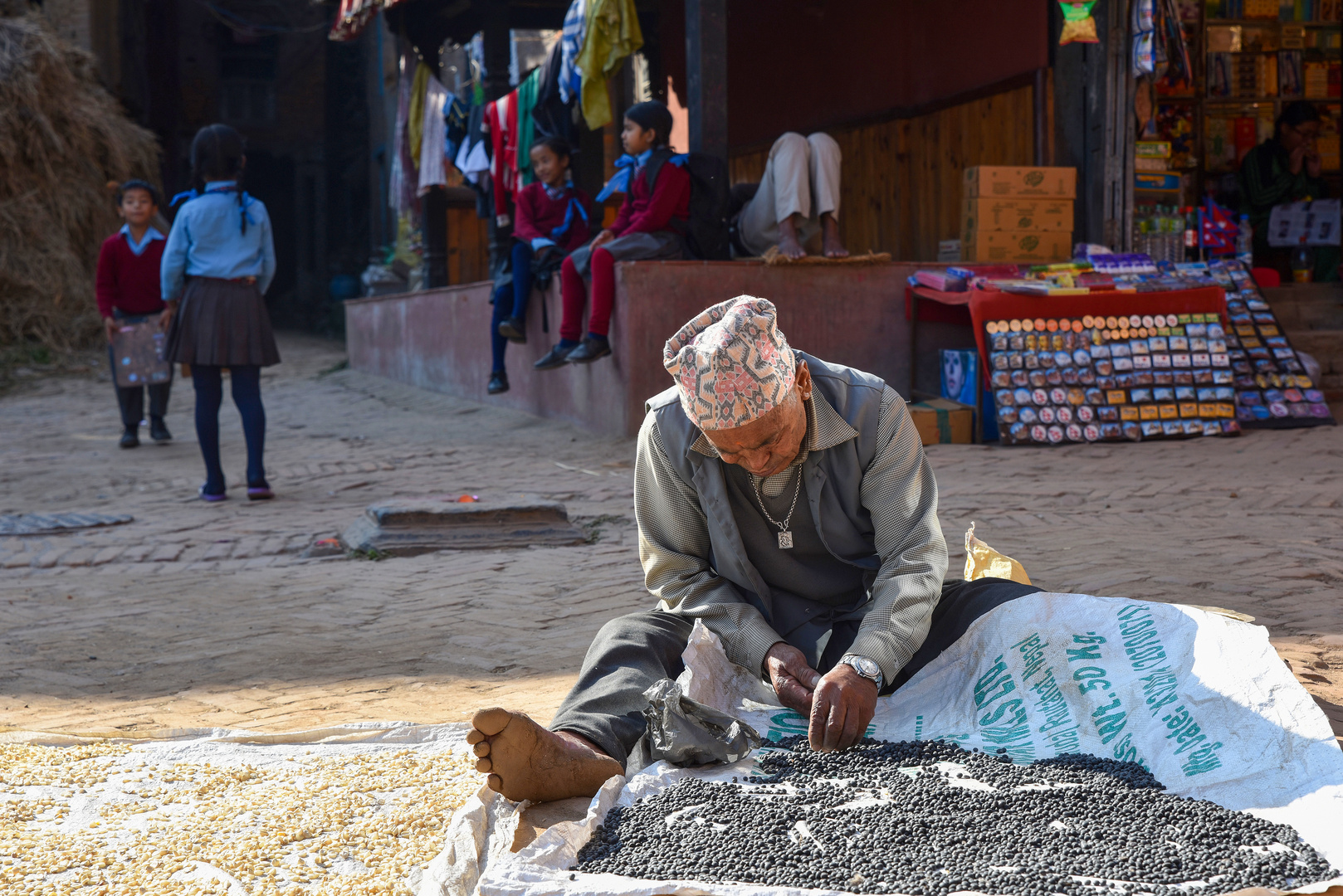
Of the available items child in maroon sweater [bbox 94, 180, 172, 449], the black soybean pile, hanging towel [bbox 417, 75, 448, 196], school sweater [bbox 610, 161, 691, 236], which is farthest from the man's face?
hanging towel [bbox 417, 75, 448, 196]

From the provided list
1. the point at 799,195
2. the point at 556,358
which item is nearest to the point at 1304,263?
the point at 799,195

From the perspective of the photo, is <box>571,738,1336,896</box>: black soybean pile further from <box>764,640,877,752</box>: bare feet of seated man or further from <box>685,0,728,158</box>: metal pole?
<box>685,0,728,158</box>: metal pole

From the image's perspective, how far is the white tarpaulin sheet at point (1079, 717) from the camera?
6.53 feet

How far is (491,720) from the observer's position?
2064mm

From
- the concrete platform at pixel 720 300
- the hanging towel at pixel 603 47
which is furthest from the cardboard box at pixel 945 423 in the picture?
the hanging towel at pixel 603 47

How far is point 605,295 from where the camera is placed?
7355mm

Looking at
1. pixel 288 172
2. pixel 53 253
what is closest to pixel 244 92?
pixel 288 172

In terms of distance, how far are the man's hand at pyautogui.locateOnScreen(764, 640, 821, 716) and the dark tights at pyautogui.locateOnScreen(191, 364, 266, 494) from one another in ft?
14.0

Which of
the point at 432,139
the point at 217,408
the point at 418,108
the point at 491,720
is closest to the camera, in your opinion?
the point at 491,720

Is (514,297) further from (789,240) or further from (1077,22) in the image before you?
(1077,22)

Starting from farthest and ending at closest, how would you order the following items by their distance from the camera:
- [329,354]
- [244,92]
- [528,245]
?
[244,92] < [329,354] < [528,245]

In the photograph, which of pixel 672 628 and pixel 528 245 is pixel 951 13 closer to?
pixel 528 245

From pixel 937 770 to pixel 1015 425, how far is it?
479cm

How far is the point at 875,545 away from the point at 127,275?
650cm
